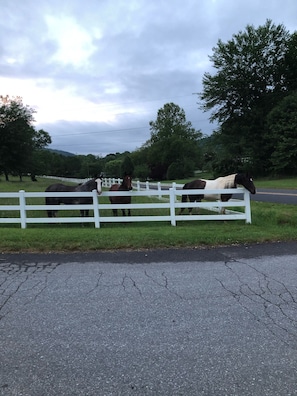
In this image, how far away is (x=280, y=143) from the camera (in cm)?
3578

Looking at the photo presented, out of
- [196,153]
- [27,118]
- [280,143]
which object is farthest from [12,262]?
[196,153]

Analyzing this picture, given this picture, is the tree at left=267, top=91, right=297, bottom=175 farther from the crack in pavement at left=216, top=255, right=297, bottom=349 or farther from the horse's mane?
the crack in pavement at left=216, top=255, right=297, bottom=349

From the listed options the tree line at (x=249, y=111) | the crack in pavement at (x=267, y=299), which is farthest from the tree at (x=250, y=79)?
the crack in pavement at (x=267, y=299)

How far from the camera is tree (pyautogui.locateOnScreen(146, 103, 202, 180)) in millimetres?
76438

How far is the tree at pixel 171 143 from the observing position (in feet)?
251

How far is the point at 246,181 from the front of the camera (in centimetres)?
991

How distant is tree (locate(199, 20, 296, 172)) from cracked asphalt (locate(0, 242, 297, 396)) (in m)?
38.5

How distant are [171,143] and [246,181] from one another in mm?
68632

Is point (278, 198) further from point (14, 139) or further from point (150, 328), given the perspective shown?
point (14, 139)

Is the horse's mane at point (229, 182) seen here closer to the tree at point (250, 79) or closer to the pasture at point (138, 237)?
the pasture at point (138, 237)

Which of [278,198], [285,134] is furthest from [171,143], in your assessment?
[278,198]

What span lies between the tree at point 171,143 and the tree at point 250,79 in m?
26.4

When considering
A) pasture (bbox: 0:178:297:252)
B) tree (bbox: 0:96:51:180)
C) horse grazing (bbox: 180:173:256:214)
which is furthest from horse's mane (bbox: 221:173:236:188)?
tree (bbox: 0:96:51:180)

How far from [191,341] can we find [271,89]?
46635mm
